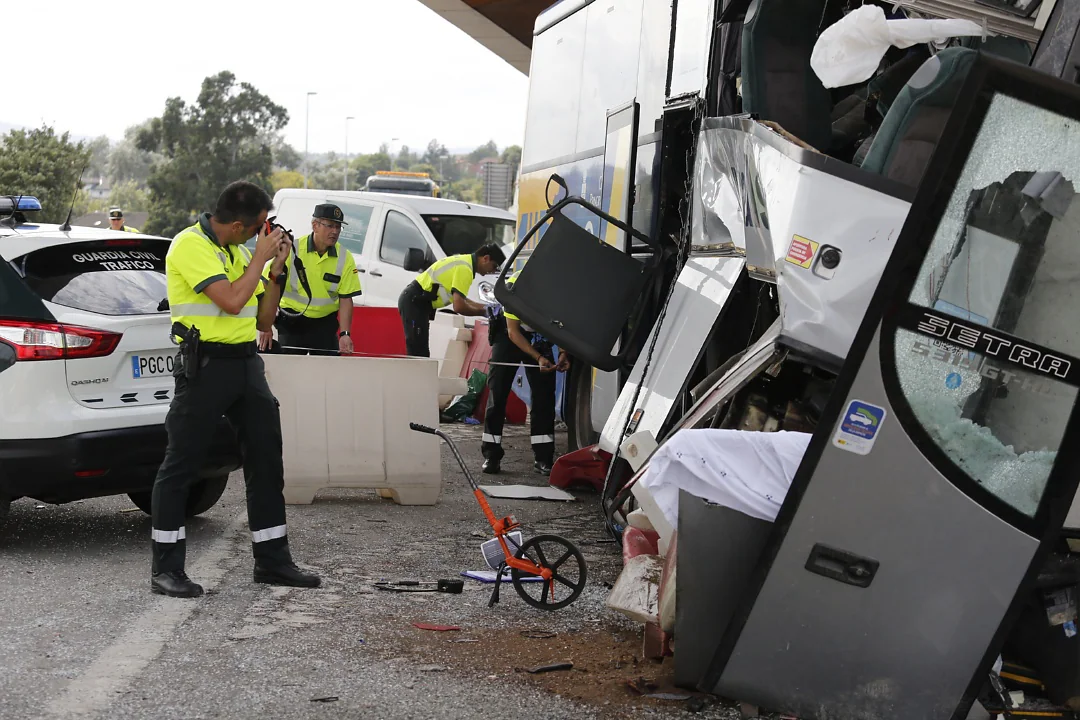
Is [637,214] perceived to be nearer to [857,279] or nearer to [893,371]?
[857,279]

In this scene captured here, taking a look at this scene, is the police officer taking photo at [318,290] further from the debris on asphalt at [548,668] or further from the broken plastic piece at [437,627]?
the debris on asphalt at [548,668]

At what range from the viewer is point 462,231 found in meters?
15.4

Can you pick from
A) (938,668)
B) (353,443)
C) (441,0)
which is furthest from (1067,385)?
(441,0)

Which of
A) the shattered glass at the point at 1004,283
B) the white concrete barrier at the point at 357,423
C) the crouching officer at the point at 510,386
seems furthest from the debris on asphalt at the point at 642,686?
the crouching officer at the point at 510,386

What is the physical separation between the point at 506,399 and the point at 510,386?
112 mm

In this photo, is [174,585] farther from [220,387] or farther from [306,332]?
[306,332]

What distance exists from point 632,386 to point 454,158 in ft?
615

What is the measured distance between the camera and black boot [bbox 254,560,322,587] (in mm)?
5766

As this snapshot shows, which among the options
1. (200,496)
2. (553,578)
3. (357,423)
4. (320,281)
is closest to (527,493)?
(357,423)

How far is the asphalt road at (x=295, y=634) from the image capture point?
13.9ft

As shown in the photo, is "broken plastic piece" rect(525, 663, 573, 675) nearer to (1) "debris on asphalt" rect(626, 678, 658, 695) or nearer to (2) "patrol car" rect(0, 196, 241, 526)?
(1) "debris on asphalt" rect(626, 678, 658, 695)

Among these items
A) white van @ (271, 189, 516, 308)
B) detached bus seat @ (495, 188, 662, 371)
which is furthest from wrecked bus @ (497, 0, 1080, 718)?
white van @ (271, 189, 516, 308)

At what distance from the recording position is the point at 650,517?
5.27 meters

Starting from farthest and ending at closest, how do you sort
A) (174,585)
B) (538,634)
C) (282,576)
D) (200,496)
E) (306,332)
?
(306,332)
(200,496)
(282,576)
(174,585)
(538,634)
